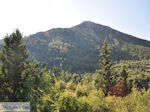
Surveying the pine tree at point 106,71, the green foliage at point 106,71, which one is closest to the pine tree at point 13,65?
the green foliage at point 106,71

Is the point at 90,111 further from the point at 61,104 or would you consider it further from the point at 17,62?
the point at 17,62

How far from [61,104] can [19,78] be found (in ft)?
28.6

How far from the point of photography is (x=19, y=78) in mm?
13062

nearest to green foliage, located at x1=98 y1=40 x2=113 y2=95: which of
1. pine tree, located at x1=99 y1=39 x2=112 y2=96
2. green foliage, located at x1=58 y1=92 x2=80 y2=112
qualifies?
pine tree, located at x1=99 y1=39 x2=112 y2=96

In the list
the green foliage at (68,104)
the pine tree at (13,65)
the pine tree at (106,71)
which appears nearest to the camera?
the green foliage at (68,104)

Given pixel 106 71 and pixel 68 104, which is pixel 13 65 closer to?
pixel 68 104

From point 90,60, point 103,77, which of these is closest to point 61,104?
point 103,77

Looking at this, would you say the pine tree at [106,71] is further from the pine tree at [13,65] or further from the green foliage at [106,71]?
the pine tree at [13,65]

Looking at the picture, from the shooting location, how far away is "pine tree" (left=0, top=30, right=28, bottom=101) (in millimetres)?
12602

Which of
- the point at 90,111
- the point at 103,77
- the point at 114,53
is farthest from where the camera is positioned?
the point at 114,53

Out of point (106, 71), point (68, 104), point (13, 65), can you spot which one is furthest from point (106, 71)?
point (68, 104)

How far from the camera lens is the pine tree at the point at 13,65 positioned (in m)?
12.6

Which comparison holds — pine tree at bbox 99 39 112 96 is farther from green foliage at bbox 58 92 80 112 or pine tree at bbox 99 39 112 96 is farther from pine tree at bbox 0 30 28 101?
green foliage at bbox 58 92 80 112

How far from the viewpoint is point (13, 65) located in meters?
13.1
